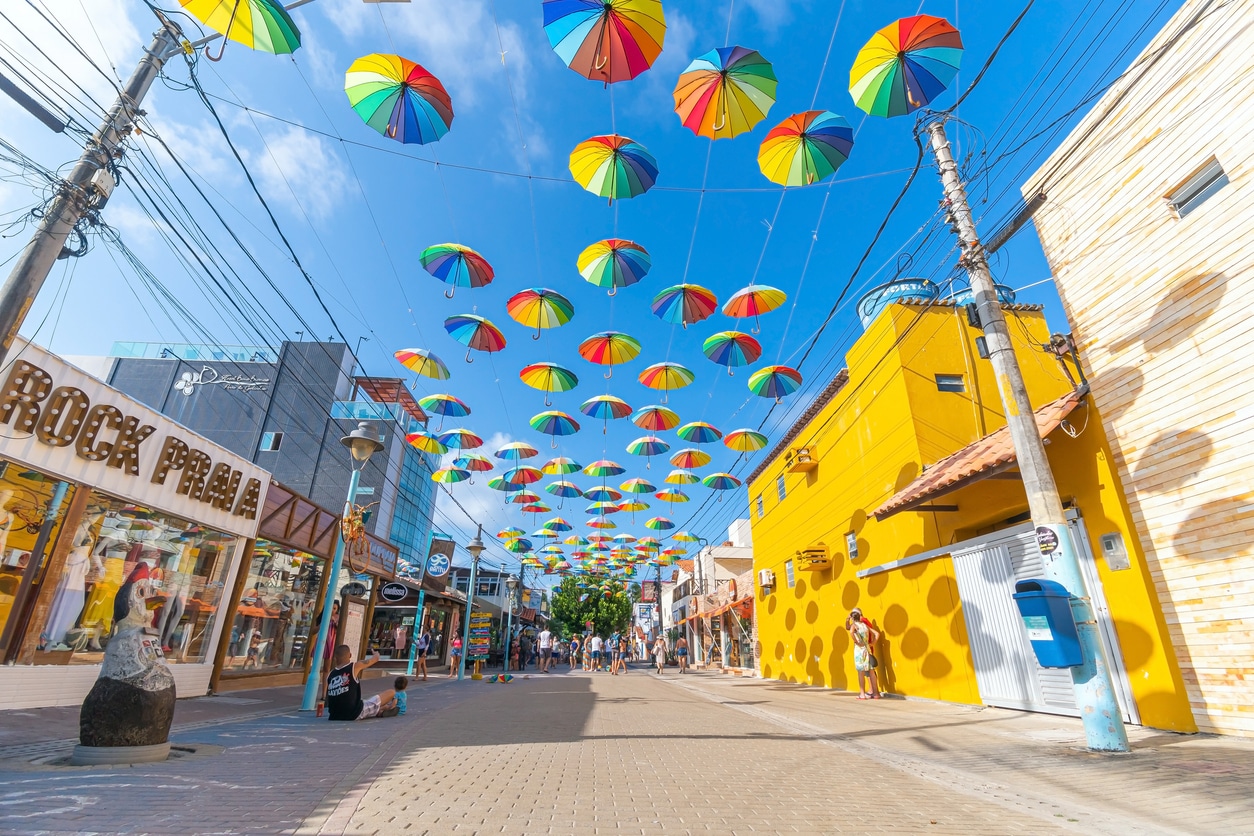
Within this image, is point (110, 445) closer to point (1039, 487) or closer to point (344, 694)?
point (344, 694)

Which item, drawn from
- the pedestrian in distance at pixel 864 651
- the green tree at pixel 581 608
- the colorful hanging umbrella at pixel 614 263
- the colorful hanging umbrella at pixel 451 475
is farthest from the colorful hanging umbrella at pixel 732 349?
the green tree at pixel 581 608

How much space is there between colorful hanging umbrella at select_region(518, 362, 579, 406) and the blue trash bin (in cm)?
1074

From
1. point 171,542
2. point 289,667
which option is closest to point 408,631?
point 289,667

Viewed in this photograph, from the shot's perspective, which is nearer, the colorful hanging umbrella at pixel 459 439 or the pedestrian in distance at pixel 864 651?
the pedestrian in distance at pixel 864 651

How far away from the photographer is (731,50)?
25.2 feet

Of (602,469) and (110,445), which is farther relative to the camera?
(602,469)

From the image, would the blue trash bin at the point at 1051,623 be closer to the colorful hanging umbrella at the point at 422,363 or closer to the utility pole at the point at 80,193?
the utility pole at the point at 80,193

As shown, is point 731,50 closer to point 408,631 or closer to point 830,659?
point 830,659

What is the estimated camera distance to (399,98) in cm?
804

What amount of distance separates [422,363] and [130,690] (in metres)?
9.97

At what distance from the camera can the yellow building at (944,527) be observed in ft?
24.5

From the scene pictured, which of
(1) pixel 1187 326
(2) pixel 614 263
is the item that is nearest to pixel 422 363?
(2) pixel 614 263

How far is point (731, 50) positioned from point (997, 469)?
7.00 metres

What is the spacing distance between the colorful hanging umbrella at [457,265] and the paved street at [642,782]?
812 centimetres
